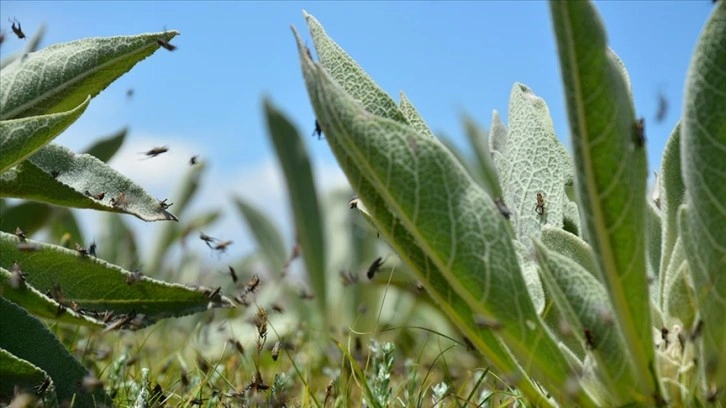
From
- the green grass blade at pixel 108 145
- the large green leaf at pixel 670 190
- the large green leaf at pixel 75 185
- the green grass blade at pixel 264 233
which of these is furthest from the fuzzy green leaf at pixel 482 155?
the large green leaf at pixel 75 185

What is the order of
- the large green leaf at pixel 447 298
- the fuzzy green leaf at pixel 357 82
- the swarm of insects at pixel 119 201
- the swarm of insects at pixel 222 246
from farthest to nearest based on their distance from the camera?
the swarm of insects at pixel 222 246 → the swarm of insects at pixel 119 201 → the fuzzy green leaf at pixel 357 82 → the large green leaf at pixel 447 298

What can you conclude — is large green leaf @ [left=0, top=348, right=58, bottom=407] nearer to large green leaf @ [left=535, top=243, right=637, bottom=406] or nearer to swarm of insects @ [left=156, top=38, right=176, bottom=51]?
swarm of insects @ [left=156, top=38, right=176, bottom=51]

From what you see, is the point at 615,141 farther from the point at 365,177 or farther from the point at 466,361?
the point at 466,361

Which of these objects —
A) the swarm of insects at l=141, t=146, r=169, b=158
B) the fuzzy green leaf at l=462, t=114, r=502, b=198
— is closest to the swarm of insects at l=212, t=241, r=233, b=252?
the swarm of insects at l=141, t=146, r=169, b=158

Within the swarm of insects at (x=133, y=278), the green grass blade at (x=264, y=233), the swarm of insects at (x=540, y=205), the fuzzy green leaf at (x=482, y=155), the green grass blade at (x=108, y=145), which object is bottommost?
the green grass blade at (x=264, y=233)

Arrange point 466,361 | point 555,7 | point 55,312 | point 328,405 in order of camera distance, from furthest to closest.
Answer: point 466,361 → point 328,405 → point 55,312 → point 555,7

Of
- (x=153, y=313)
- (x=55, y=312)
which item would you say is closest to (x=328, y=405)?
(x=153, y=313)

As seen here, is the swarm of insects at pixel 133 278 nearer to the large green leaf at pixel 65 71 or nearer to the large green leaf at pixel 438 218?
the large green leaf at pixel 65 71
